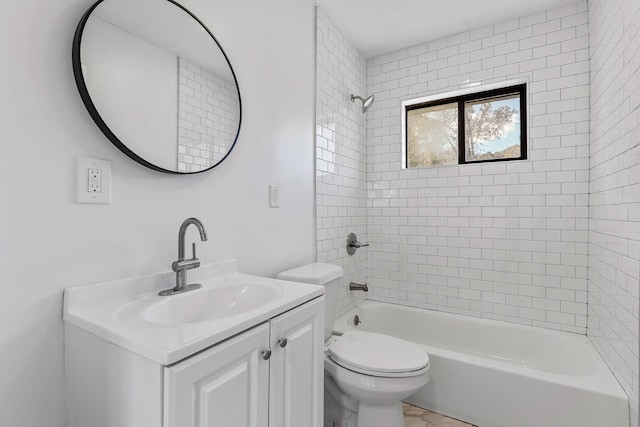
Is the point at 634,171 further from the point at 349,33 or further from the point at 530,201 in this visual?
the point at 349,33

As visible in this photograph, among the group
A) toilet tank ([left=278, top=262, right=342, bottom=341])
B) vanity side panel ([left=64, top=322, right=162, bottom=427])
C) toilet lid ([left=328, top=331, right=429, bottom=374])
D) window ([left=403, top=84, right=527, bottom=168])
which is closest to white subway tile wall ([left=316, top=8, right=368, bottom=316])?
toilet tank ([left=278, top=262, right=342, bottom=341])

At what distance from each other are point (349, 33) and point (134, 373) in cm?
257

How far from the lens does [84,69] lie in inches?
36.6

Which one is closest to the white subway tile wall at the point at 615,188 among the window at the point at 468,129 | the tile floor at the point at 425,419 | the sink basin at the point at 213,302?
the window at the point at 468,129

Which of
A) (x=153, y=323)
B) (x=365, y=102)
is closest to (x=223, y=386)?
(x=153, y=323)

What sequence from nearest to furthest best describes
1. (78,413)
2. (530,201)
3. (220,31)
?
(78,413) → (220,31) → (530,201)

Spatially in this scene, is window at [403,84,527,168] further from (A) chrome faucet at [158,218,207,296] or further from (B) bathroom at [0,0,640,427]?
(A) chrome faucet at [158,218,207,296]

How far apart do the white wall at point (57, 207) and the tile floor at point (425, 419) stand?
135 cm

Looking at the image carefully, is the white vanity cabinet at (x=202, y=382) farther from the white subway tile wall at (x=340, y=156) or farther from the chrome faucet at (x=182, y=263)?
the white subway tile wall at (x=340, y=156)

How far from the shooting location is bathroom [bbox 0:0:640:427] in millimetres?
854

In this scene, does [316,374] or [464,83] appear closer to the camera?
[316,374]

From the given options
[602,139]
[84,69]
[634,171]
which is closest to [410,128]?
[602,139]

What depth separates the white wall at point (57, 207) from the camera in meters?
0.82

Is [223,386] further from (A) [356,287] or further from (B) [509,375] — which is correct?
(A) [356,287]
